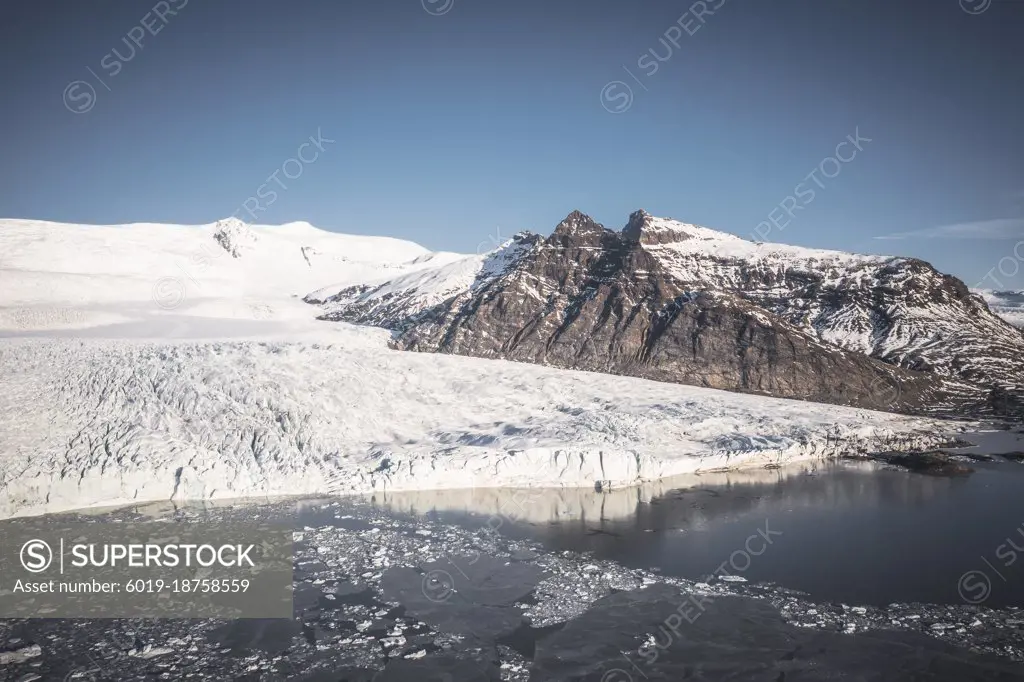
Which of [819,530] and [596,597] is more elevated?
[819,530]

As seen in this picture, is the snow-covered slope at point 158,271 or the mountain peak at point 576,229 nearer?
the snow-covered slope at point 158,271

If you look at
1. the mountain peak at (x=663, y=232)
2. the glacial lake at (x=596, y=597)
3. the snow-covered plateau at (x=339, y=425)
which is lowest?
the glacial lake at (x=596, y=597)

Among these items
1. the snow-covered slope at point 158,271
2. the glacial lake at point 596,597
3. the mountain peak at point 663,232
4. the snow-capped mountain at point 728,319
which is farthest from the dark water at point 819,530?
the snow-covered slope at point 158,271

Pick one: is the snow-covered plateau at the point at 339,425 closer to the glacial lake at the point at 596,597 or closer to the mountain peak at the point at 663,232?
the glacial lake at the point at 596,597

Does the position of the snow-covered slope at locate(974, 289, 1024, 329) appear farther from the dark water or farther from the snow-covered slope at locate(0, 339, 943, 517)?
the dark water

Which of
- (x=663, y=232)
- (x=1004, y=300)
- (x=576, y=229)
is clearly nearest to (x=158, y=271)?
(x=576, y=229)

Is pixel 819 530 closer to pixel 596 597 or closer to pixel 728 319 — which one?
pixel 596 597

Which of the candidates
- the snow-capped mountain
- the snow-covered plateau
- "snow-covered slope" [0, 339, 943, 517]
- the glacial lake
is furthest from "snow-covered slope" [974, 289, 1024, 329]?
the glacial lake
